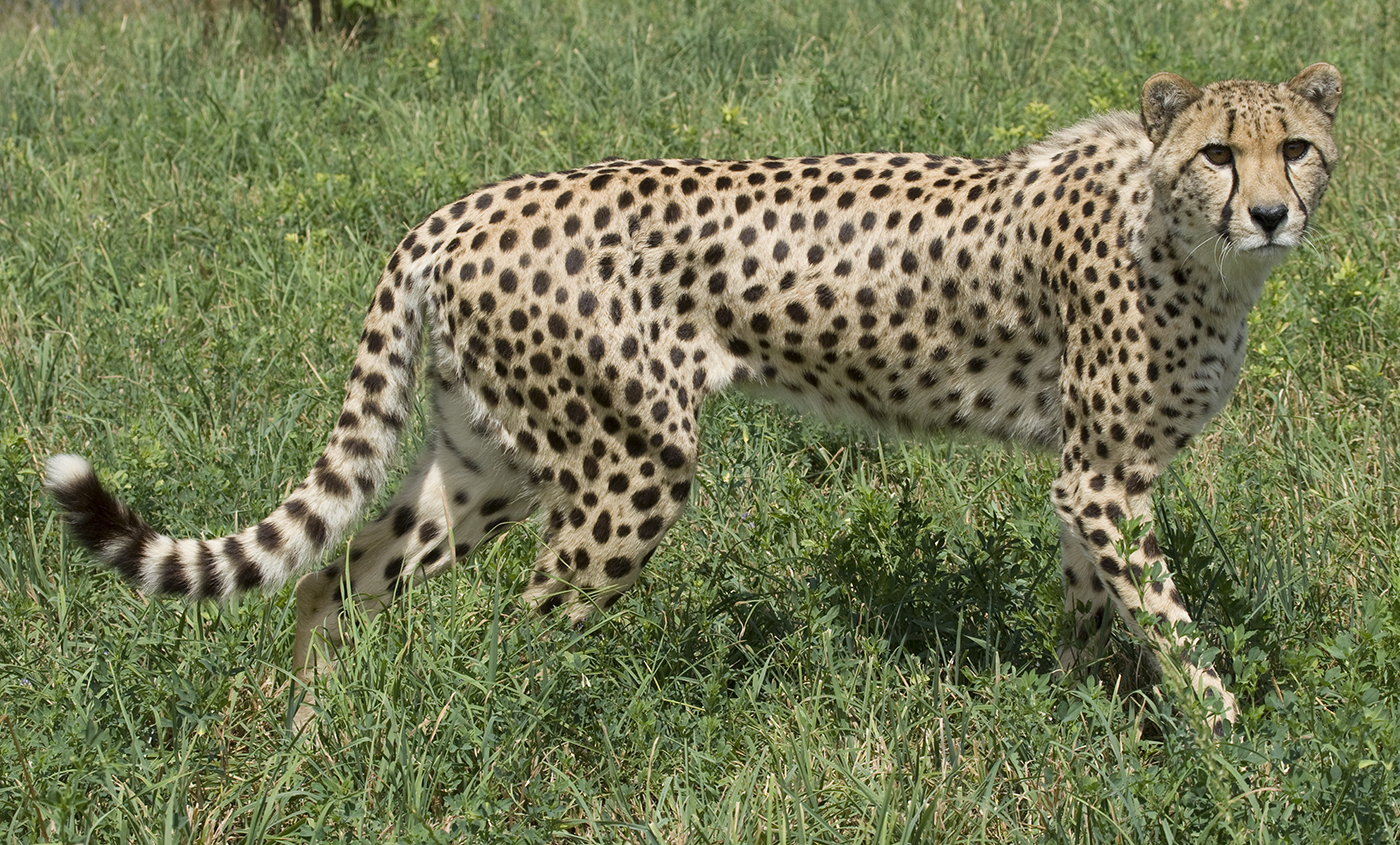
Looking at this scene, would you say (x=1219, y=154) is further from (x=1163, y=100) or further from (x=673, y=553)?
(x=673, y=553)

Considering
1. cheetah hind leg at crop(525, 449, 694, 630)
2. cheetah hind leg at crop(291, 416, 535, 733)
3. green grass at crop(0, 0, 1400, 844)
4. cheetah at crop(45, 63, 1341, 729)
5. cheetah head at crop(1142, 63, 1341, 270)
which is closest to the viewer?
green grass at crop(0, 0, 1400, 844)

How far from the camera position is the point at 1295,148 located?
2.86 m

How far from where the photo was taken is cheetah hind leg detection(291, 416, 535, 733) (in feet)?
10.5

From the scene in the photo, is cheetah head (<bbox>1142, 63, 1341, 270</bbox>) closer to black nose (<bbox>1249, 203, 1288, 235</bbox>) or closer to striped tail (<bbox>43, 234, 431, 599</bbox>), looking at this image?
black nose (<bbox>1249, 203, 1288, 235</bbox>)

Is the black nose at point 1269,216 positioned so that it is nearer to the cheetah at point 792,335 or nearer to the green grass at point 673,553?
the cheetah at point 792,335

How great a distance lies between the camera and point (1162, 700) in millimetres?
2953

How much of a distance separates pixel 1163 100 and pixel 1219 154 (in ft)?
0.60

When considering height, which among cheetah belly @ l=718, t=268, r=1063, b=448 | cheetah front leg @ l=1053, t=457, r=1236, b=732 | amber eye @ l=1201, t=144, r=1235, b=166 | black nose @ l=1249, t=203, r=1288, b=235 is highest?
amber eye @ l=1201, t=144, r=1235, b=166

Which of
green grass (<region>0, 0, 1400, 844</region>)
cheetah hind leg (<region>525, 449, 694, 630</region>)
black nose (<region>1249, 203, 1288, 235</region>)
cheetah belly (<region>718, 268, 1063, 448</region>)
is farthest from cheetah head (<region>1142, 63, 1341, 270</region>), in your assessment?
cheetah hind leg (<region>525, 449, 694, 630</region>)

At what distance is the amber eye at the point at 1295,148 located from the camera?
285 centimetres

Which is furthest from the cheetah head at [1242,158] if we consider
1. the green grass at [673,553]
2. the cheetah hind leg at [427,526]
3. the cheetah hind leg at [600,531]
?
Result: the cheetah hind leg at [427,526]

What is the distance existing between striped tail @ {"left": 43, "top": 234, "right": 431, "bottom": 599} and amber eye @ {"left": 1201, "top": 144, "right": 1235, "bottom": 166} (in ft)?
5.45

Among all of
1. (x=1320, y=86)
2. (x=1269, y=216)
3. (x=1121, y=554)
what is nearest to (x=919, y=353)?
(x=1121, y=554)

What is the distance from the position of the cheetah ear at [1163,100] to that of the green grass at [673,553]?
90 cm
